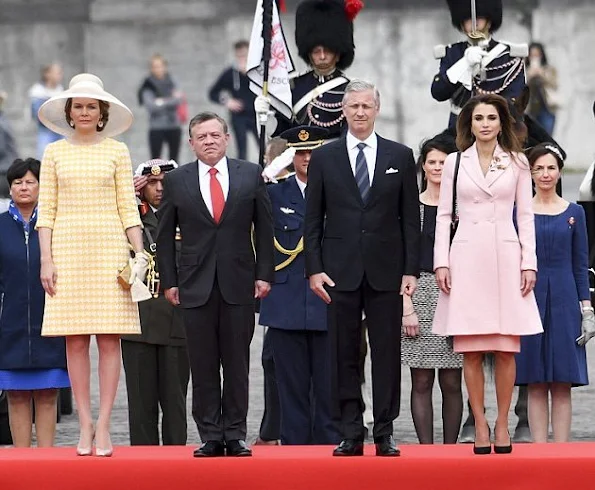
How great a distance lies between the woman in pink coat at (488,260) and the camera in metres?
9.24

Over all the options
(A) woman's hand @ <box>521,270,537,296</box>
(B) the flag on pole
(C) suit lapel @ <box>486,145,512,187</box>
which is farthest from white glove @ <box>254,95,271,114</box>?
(A) woman's hand @ <box>521,270,537,296</box>

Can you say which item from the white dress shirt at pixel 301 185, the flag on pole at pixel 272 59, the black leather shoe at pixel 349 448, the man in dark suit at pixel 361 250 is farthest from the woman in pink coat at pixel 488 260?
the flag on pole at pixel 272 59

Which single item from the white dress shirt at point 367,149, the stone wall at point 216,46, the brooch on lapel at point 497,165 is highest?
the stone wall at point 216,46

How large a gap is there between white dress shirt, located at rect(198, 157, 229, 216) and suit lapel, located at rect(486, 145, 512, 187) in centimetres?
127

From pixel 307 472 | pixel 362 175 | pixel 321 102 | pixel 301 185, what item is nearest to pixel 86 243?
pixel 362 175

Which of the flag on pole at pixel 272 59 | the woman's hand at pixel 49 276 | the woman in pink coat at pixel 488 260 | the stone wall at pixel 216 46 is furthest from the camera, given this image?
the stone wall at pixel 216 46

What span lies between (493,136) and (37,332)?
270cm

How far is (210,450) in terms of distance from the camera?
9.22 meters

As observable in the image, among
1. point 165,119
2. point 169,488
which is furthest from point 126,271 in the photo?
point 165,119

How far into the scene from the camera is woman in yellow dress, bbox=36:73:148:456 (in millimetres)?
9359

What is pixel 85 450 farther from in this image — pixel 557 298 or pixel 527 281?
pixel 557 298

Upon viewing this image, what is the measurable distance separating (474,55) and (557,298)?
73.0 inches

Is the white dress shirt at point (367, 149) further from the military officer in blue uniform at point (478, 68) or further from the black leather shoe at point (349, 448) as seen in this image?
the military officer in blue uniform at point (478, 68)

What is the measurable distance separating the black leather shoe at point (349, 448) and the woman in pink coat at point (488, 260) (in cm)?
56
